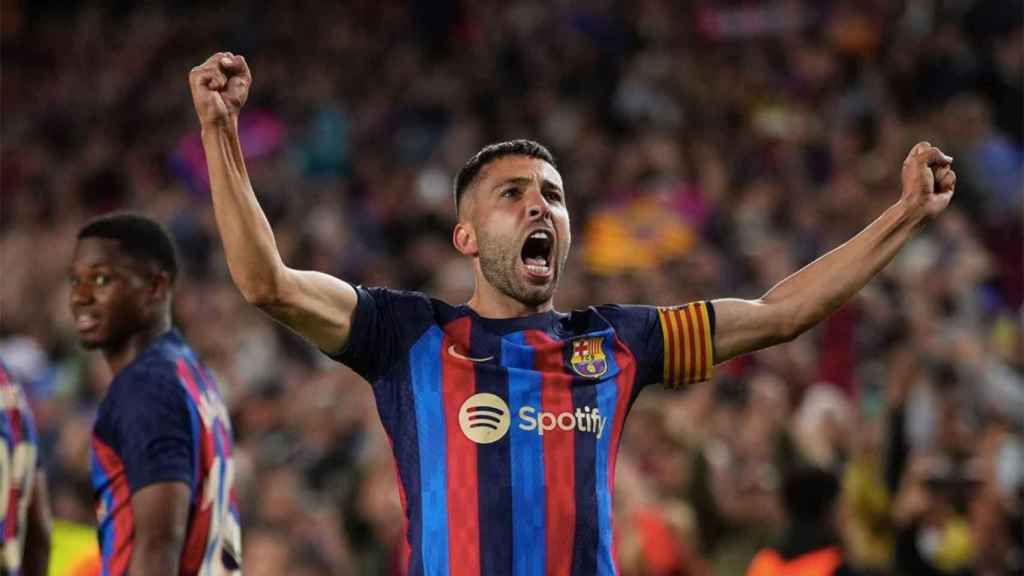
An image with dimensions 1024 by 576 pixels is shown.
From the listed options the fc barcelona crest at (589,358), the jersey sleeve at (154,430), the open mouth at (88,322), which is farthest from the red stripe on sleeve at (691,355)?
the open mouth at (88,322)

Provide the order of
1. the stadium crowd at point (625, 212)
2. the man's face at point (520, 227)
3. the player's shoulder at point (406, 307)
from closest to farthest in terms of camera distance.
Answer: the player's shoulder at point (406, 307) → the man's face at point (520, 227) → the stadium crowd at point (625, 212)

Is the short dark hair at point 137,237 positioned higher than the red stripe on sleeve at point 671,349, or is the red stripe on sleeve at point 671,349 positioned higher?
the short dark hair at point 137,237

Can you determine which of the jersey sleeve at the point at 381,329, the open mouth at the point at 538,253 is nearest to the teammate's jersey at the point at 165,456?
the jersey sleeve at the point at 381,329

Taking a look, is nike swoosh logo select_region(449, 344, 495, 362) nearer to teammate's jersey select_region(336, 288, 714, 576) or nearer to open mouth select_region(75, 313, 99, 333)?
teammate's jersey select_region(336, 288, 714, 576)

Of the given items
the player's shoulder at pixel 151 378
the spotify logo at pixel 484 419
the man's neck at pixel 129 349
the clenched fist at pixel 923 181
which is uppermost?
the clenched fist at pixel 923 181

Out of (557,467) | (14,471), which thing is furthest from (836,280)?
(14,471)

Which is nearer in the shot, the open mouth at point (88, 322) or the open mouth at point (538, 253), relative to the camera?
the open mouth at point (538, 253)

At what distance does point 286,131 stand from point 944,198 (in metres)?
10.9

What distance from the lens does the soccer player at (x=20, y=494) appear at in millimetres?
5176

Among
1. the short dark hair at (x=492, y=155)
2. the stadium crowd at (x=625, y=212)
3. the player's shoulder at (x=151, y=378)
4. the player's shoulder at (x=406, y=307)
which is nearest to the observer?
the player's shoulder at (x=406, y=307)

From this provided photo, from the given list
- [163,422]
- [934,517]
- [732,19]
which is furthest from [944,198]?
[732,19]

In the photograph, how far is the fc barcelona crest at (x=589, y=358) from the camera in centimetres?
412

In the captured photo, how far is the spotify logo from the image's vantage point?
13.1 ft

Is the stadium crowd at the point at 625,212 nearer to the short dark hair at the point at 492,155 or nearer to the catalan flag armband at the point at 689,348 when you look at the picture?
the catalan flag armband at the point at 689,348
